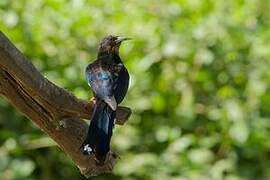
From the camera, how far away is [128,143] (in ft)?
11.4

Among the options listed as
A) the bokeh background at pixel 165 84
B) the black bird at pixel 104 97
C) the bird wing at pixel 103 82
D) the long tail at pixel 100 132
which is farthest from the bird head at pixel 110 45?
the bokeh background at pixel 165 84

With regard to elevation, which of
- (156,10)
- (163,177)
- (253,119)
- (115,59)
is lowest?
(115,59)

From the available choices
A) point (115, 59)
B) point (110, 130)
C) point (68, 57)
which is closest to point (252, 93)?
point (68, 57)

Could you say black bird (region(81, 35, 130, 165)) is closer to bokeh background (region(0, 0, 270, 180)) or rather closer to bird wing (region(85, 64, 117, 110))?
bird wing (region(85, 64, 117, 110))

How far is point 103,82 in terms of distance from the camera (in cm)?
168

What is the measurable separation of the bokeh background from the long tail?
1754mm

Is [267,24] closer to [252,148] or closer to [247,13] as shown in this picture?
[247,13]

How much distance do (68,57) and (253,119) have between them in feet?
2.74

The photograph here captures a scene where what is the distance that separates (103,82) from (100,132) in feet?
0.54

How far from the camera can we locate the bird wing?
162 cm

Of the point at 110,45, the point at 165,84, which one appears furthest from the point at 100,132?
the point at 165,84

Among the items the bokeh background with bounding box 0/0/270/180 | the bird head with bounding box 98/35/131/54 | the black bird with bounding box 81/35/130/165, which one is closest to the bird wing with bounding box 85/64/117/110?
the black bird with bounding box 81/35/130/165

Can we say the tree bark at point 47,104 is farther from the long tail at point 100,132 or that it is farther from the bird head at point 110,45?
the bird head at point 110,45

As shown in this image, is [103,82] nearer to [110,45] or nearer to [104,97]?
[104,97]
